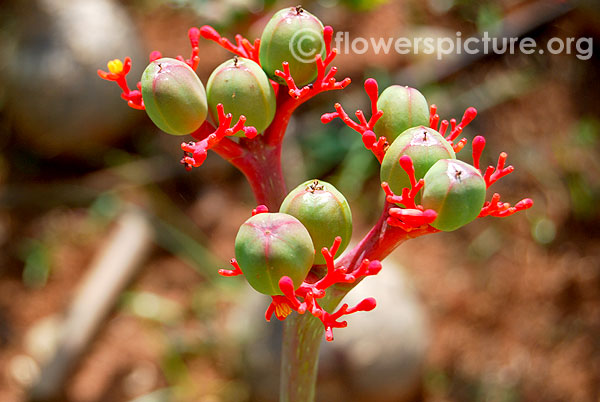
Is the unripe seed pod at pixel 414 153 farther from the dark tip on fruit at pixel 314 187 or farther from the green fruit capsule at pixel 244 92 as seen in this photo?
the green fruit capsule at pixel 244 92

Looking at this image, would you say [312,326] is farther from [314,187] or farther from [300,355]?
[314,187]

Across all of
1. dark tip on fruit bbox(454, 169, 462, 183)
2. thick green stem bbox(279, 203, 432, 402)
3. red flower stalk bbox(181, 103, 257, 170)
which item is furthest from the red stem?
red flower stalk bbox(181, 103, 257, 170)

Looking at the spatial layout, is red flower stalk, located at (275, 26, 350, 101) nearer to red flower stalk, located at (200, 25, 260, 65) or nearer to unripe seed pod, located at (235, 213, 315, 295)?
red flower stalk, located at (200, 25, 260, 65)

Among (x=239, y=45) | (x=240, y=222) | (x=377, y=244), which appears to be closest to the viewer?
(x=377, y=244)

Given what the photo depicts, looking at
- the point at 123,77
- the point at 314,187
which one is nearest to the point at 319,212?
the point at 314,187

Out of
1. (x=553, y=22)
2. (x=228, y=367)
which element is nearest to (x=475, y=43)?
(x=553, y=22)
